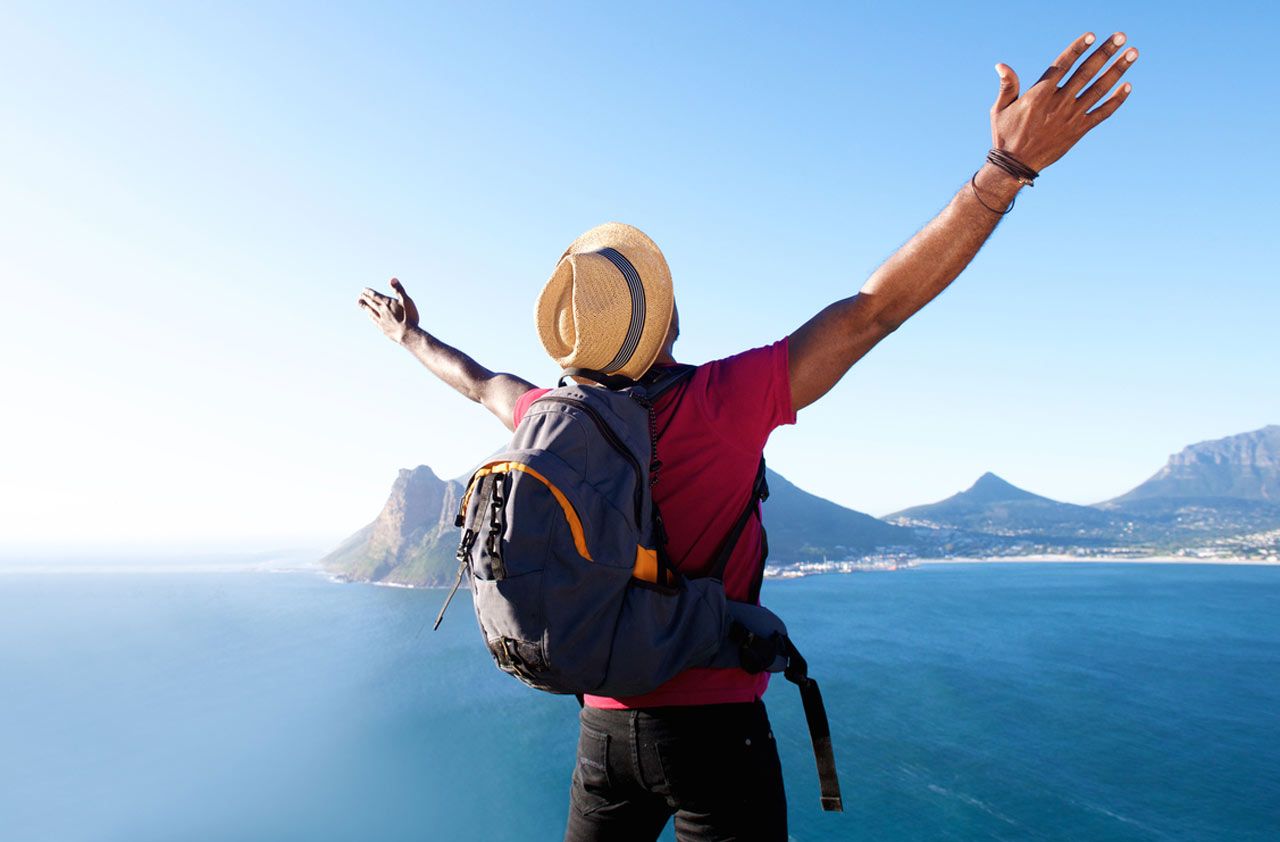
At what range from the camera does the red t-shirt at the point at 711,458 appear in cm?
128

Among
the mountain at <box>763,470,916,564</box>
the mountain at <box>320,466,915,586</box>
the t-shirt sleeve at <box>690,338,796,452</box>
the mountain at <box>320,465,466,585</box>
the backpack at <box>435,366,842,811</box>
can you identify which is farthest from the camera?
the mountain at <box>763,470,916,564</box>

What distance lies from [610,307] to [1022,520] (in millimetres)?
194731

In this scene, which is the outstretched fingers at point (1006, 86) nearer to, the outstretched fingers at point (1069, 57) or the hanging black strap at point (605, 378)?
the outstretched fingers at point (1069, 57)

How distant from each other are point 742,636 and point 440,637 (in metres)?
77.0

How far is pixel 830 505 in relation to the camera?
519ft

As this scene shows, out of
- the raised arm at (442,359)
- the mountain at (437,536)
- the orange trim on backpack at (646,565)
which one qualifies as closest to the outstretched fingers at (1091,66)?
the orange trim on backpack at (646,565)

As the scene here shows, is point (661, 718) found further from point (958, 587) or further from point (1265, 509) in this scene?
point (1265, 509)

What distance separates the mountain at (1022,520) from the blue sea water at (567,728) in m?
74.1

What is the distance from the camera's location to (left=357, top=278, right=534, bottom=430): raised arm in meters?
2.02

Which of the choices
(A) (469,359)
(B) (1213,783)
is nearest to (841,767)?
(B) (1213,783)

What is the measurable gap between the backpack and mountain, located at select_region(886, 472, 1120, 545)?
162882 mm

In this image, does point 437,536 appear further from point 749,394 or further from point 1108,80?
point 1108,80

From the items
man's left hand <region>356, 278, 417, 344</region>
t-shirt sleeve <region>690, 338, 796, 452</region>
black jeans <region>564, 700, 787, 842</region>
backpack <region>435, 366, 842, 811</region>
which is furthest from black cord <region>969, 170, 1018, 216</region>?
man's left hand <region>356, 278, 417, 344</region>

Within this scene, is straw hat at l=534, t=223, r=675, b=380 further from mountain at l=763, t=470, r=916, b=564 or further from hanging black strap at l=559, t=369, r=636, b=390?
mountain at l=763, t=470, r=916, b=564
